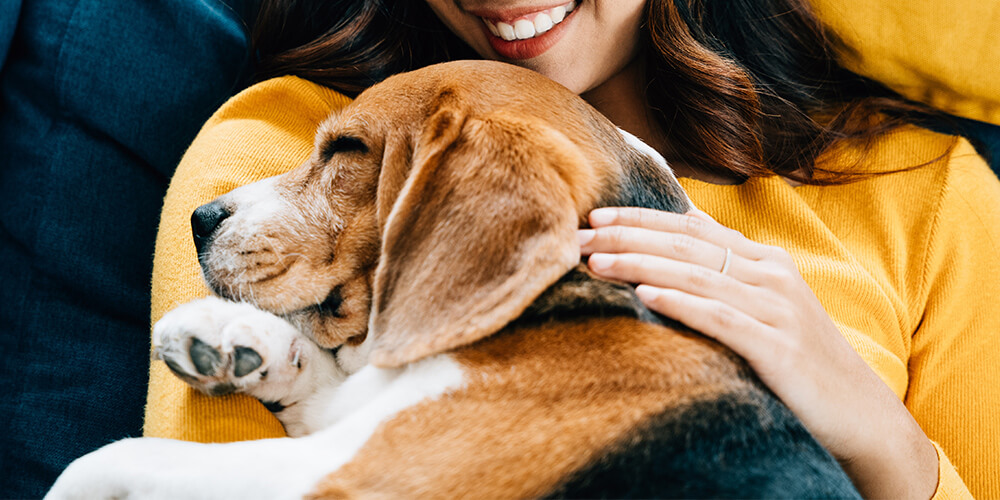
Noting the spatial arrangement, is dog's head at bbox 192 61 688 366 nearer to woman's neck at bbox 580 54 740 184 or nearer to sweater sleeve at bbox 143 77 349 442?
sweater sleeve at bbox 143 77 349 442

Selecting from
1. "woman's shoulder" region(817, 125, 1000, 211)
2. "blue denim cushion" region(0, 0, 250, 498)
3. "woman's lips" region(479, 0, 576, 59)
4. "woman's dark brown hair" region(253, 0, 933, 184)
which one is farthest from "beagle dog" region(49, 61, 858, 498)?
"woman's shoulder" region(817, 125, 1000, 211)

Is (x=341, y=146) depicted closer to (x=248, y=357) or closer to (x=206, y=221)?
(x=206, y=221)

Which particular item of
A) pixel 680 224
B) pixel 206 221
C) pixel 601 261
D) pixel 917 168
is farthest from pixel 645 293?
pixel 917 168

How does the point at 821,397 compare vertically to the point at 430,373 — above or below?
below

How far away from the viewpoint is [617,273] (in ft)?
4.47

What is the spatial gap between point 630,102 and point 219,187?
1398 mm

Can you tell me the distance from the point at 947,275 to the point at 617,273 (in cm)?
140

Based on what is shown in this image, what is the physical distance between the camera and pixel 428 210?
136 cm

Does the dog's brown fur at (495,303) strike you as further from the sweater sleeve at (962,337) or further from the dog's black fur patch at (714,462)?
the sweater sleeve at (962,337)

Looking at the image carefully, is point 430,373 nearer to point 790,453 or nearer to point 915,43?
point 790,453

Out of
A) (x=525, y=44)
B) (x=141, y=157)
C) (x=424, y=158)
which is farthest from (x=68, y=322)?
(x=525, y=44)

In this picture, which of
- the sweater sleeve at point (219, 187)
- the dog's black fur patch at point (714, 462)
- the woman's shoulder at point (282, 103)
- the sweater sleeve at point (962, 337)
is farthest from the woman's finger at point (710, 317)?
the woman's shoulder at point (282, 103)

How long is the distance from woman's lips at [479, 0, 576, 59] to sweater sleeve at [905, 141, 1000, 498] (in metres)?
1.27

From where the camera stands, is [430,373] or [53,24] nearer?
[430,373]
